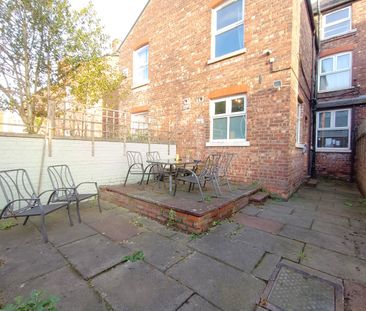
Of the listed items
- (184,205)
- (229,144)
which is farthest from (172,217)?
(229,144)

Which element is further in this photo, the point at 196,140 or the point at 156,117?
the point at 156,117

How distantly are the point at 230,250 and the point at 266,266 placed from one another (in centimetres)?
46

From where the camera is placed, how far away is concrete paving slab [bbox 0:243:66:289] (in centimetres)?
194

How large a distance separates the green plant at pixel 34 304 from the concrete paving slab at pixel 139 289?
0.35m

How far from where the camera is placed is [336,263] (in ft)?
7.56

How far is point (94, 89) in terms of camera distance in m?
6.57

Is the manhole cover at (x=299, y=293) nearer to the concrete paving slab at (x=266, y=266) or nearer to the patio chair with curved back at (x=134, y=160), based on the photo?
the concrete paving slab at (x=266, y=266)

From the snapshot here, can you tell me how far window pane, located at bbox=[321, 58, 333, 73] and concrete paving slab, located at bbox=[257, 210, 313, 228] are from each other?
909cm

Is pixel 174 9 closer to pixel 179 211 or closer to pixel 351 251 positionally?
pixel 179 211

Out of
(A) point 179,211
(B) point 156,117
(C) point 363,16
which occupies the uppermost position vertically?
(C) point 363,16

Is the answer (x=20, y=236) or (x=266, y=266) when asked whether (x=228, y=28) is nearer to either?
(x=266, y=266)

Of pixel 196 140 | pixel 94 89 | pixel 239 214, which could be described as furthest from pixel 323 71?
pixel 94 89

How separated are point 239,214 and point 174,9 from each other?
24.5 ft

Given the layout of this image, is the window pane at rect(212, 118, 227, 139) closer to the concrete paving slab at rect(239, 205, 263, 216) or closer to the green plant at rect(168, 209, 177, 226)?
the concrete paving slab at rect(239, 205, 263, 216)
